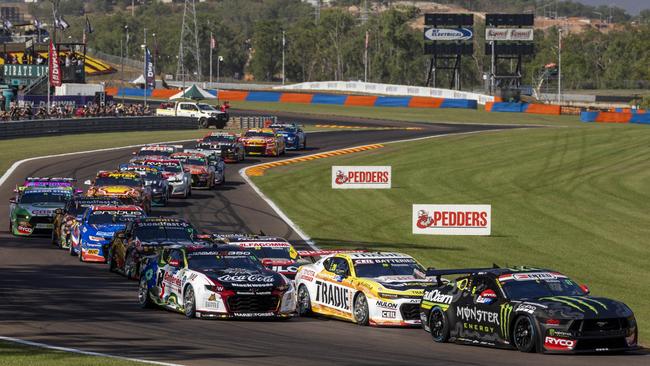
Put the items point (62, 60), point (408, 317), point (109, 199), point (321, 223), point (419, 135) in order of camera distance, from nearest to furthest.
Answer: point (408, 317)
point (109, 199)
point (321, 223)
point (419, 135)
point (62, 60)

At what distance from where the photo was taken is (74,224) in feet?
103

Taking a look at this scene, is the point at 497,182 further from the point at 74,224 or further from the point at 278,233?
the point at 74,224

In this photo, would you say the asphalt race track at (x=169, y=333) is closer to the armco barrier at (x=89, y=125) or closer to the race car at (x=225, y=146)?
the race car at (x=225, y=146)

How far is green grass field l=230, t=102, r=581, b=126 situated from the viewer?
98.7m

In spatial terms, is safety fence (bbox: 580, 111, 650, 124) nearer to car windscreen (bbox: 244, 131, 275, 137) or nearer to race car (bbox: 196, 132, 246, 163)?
car windscreen (bbox: 244, 131, 275, 137)

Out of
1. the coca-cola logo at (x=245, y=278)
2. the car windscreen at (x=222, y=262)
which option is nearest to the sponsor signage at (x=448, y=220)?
the car windscreen at (x=222, y=262)

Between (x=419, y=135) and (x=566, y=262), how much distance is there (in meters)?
49.8

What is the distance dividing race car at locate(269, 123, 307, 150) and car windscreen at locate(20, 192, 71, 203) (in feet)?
105

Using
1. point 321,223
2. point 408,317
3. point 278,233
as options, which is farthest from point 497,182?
point 408,317

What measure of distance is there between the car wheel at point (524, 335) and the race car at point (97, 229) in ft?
→ 47.8

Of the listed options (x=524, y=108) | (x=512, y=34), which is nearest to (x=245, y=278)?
(x=524, y=108)

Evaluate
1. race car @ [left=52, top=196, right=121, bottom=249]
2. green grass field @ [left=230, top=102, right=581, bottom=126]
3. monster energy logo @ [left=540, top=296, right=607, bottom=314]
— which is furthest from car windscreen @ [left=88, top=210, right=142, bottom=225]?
green grass field @ [left=230, top=102, right=581, bottom=126]

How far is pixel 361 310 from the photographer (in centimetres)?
2083

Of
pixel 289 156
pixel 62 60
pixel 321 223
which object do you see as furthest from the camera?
pixel 62 60
